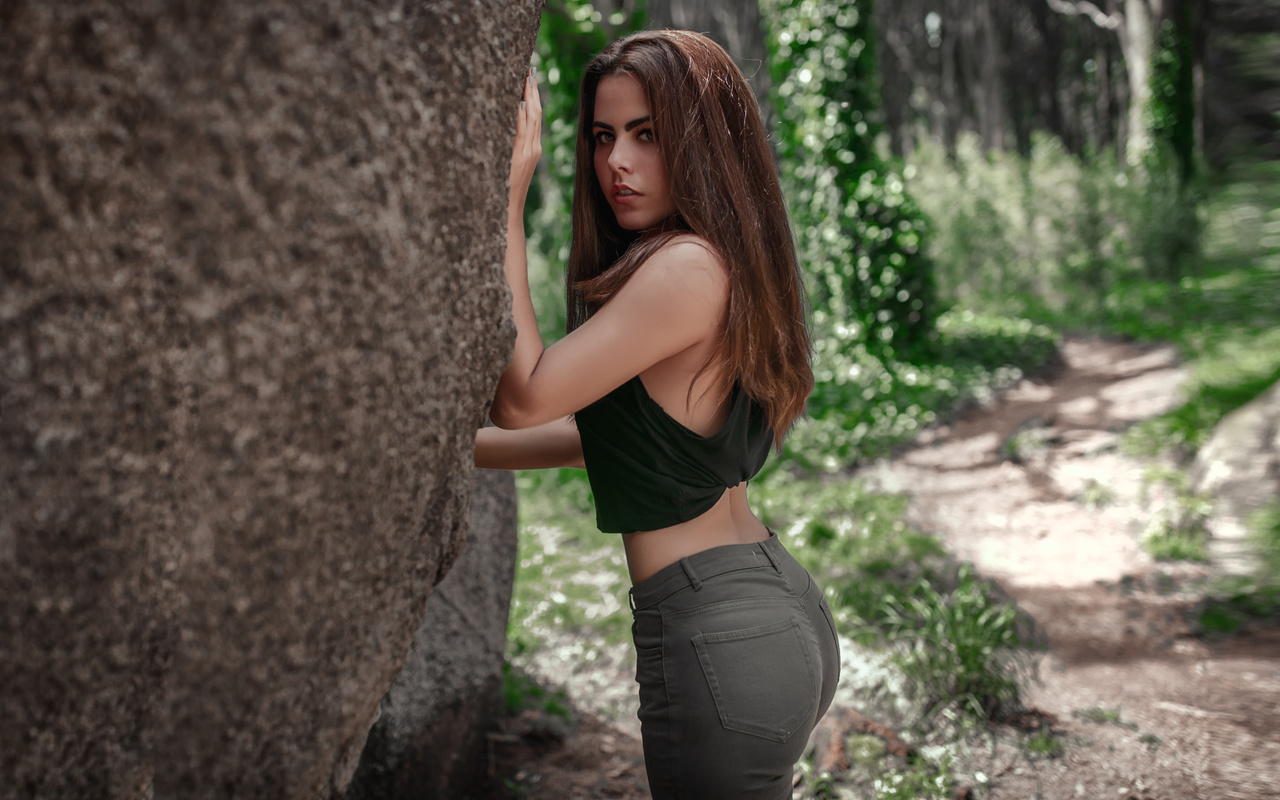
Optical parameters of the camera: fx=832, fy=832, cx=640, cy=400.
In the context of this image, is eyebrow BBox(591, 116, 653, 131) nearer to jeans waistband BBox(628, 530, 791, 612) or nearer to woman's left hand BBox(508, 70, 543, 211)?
woman's left hand BBox(508, 70, 543, 211)

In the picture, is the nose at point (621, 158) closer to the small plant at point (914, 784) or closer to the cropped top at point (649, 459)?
the cropped top at point (649, 459)

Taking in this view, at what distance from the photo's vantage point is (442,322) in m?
1.14

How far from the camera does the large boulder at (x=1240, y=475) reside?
13.4ft

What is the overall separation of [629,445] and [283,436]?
623 mm

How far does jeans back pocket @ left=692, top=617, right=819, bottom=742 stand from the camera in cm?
138

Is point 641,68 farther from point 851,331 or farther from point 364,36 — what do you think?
point 851,331

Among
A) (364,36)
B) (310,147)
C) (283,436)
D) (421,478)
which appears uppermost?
(364,36)

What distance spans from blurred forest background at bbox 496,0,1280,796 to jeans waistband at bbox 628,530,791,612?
60.1 inches

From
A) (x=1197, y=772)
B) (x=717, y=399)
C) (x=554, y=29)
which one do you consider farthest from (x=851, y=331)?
(x=717, y=399)

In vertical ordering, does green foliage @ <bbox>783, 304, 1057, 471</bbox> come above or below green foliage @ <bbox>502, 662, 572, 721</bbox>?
below

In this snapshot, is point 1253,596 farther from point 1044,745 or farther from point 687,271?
point 687,271

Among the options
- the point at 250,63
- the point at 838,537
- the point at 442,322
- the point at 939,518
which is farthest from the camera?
the point at 939,518

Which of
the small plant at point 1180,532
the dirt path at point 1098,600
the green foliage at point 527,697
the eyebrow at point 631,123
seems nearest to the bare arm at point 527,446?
the eyebrow at point 631,123

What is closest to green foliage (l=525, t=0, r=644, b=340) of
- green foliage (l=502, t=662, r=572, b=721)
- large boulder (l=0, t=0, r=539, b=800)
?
green foliage (l=502, t=662, r=572, b=721)
